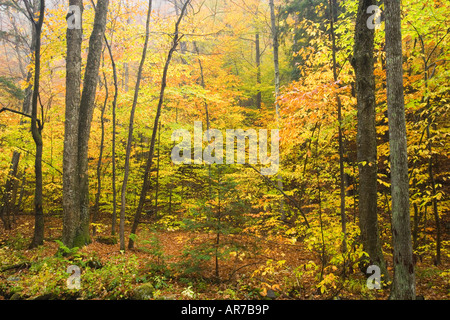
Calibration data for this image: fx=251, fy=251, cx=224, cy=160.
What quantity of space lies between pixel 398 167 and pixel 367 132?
5.87 ft

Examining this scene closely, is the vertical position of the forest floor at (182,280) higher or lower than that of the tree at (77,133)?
lower

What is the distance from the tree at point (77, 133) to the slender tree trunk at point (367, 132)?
7.38 m

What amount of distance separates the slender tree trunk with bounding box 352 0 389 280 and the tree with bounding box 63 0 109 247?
738 centimetres

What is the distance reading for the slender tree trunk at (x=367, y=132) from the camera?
17.5 ft

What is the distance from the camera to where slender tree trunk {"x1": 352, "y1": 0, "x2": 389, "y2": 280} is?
17.5 feet

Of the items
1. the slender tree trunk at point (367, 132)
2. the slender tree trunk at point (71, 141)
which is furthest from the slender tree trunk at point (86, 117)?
the slender tree trunk at point (367, 132)

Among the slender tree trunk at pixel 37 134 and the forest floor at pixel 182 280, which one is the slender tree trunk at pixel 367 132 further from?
the slender tree trunk at pixel 37 134

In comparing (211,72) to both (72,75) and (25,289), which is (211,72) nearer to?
(72,75)

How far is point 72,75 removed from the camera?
7.18 m

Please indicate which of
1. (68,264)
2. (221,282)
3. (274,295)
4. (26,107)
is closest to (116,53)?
(26,107)

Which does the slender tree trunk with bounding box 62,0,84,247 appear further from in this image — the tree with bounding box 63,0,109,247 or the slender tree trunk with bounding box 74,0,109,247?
A: the slender tree trunk with bounding box 74,0,109,247
